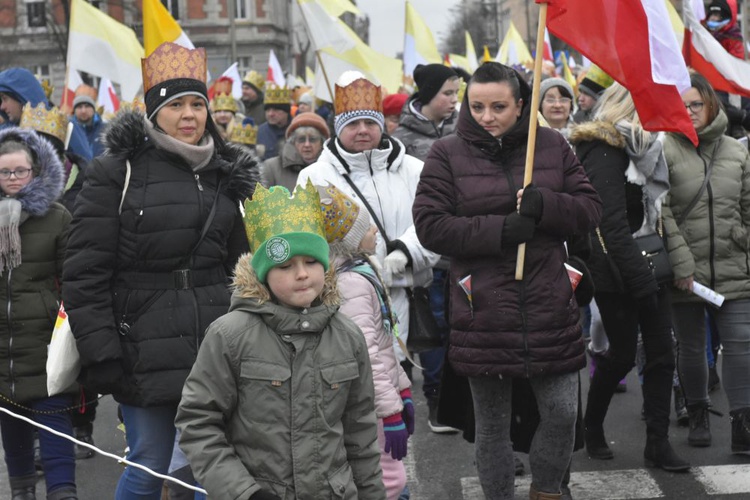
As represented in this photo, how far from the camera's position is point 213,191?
471 centimetres

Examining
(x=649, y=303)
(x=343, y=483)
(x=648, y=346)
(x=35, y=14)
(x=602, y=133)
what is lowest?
(x=648, y=346)

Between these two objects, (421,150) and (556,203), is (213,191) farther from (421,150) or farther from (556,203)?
(421,150)

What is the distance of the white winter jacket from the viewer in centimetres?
578

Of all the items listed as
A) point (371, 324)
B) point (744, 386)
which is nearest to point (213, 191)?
point (371, 324)

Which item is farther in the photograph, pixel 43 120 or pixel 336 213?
pixel 43 120


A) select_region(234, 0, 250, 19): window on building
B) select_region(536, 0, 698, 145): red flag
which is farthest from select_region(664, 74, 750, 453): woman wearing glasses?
select_region(234, 0, 250, 19): window on building

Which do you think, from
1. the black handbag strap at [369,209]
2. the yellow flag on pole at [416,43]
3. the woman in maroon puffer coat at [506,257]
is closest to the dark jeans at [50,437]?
the black handbag strap at [369,209]

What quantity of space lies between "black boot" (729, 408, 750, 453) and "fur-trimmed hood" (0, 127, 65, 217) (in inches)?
148

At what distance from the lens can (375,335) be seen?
450cm

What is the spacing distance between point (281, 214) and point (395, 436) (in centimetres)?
116

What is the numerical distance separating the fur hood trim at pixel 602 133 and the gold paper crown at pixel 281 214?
7.77ft

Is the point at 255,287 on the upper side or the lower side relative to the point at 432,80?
lower

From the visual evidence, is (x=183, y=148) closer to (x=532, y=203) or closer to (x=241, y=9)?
(x=532, y=203)

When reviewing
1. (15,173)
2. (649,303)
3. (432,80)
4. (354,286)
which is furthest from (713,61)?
(15,173)
